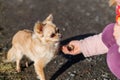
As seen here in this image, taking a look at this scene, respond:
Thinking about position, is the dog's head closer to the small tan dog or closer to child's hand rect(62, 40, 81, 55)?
the small tan dog

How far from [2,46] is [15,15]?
1629mm

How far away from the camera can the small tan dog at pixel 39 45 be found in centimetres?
518

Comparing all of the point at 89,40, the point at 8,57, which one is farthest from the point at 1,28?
the point at 89,40

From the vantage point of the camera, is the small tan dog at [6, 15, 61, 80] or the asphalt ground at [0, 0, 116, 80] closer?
the small tan dog at [6, 15, 61, 80]

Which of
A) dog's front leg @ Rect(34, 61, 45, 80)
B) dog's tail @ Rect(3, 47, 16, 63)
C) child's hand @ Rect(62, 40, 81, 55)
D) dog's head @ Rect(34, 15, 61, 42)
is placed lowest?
dog's front leg @ Rect(34, 61, 45, 80)

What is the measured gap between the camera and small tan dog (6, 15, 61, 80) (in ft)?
17.0

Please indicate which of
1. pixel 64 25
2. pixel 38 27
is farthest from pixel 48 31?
pixel 64 25

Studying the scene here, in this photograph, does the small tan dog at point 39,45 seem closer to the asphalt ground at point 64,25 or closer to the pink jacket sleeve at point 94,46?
the asphalt ground at point 64,25

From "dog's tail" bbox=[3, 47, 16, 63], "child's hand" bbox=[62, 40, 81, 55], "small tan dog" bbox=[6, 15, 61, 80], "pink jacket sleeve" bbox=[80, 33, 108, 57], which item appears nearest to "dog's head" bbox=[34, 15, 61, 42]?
"small tan dog" bbox=[6, 15, 61, 80]

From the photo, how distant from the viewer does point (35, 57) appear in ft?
19.2

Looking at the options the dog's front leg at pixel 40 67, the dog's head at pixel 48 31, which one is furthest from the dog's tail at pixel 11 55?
the dog's head at pixel 48 31

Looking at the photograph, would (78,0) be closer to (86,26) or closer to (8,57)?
(86,26)

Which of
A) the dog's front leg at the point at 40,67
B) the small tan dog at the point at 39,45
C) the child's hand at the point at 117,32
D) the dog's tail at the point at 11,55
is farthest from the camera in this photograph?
the dog's tail at the point at 11,55

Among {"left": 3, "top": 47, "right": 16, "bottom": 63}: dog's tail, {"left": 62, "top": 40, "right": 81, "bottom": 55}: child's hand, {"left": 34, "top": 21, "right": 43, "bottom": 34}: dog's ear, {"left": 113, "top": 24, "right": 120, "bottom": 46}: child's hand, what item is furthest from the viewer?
{"left": 3, "top": 47, "right": 16, "bottom": 63}: dog's tail
